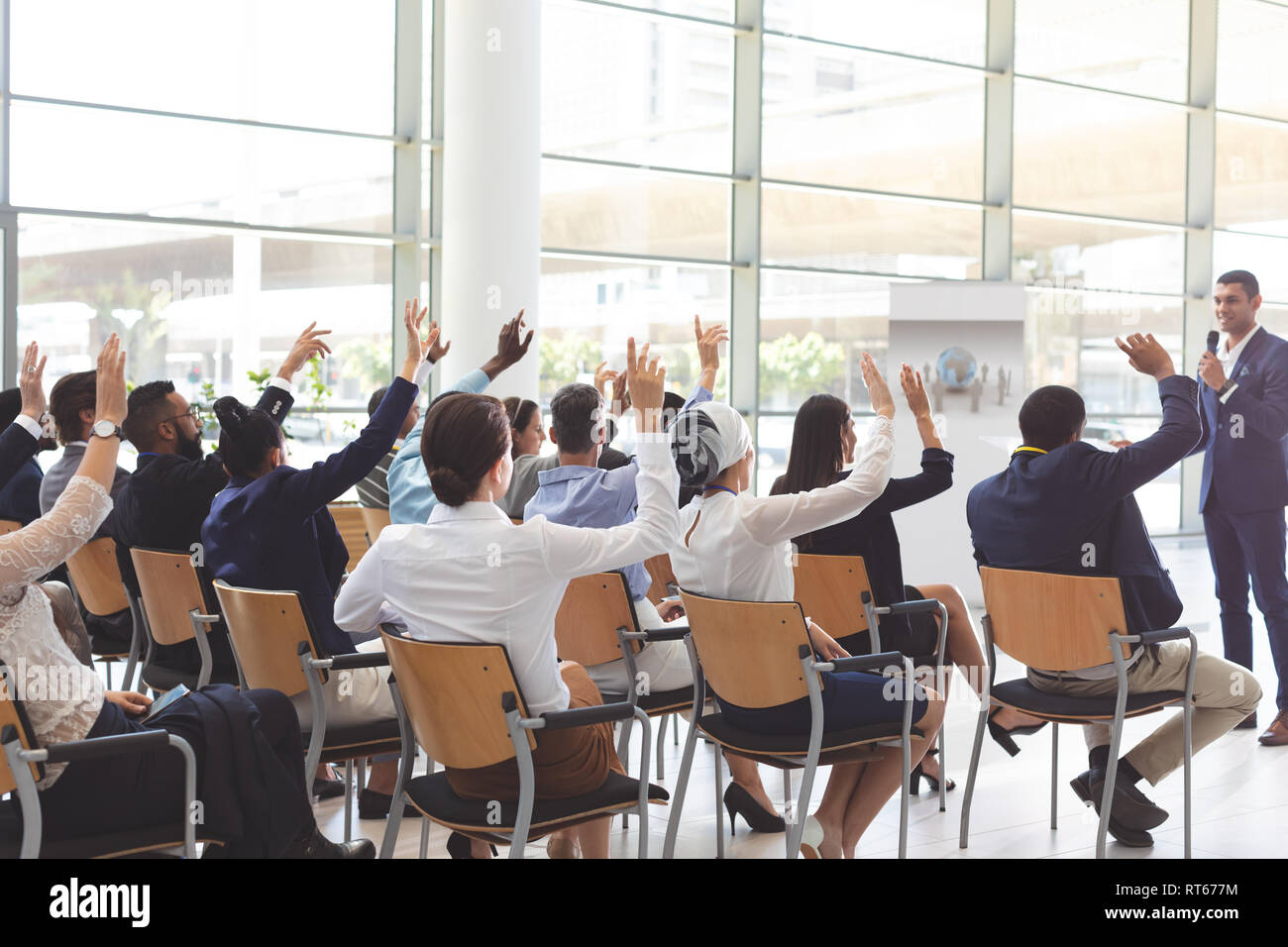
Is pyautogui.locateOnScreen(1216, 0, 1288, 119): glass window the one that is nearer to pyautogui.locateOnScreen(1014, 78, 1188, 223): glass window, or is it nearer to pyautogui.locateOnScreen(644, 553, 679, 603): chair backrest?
pyautogui.locateOnScreen(1014, 78, 1188, 223): glass window

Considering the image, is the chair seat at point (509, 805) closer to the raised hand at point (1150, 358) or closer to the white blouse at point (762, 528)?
the white blouse at point (762, 528)

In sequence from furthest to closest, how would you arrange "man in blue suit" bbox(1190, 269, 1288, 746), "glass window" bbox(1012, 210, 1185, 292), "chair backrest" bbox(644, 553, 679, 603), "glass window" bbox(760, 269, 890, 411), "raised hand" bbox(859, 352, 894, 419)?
"glass window" bbox(1012, 210, 1185, 292) → "glass window" bbox(760, 269, 890, 411) → "man in blue suit" bbox(1190, 269, 1288, 746) → "chair backrest" bbox(644, 553, 679, 603) → "raised hand" bbox(859, 352, 894, 419)

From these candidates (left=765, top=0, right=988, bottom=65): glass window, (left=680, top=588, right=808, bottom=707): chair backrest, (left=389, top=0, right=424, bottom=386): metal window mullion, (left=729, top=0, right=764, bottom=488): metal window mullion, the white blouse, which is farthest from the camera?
(left=765, top=0, right=988, bottom=65): glass window

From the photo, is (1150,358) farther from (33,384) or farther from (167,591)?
(33,384)

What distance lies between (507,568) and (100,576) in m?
2.55

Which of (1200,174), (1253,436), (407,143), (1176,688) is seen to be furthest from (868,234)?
(1176,688)

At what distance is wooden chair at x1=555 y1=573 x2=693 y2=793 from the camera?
3.36m

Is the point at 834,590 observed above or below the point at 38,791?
above

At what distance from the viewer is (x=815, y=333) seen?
9.62 metres

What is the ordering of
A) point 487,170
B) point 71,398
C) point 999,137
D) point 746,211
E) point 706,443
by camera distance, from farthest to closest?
point 999,137
point 746,211
point 487,170
point 71,398
point 706,443

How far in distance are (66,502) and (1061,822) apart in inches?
114

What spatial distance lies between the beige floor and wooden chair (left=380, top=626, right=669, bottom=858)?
3.18 feet

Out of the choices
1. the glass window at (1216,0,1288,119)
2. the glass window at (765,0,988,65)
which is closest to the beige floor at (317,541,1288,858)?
the glass window at (765,0,988,65)
